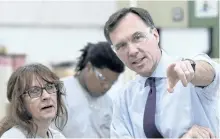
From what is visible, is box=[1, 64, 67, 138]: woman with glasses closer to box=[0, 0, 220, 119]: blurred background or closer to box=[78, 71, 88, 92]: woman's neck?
box=[78, 71, 88, 92]: woman's neck

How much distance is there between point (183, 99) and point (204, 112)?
88 mm

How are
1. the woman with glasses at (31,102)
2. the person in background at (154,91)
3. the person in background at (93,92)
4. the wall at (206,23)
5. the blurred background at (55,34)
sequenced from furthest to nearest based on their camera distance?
the blurred background at (55,34), the wall at (206,23), the person in background at (93,92), the woman with glasses at (31,102), the person in background at (154,91)

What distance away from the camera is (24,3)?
14.5 feet

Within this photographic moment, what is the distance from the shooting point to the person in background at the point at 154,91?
1.27 metres

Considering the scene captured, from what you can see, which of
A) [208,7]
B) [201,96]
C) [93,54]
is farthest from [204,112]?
[208,7]

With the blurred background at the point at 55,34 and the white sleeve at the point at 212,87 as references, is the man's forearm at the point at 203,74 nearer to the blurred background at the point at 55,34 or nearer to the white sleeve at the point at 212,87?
the white sleeve at the point at 212,87

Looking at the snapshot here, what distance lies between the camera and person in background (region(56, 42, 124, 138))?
205 cm

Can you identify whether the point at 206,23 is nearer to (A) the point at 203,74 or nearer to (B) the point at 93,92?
(B) the point at 93,92

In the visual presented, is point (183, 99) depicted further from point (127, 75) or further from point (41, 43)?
point (41, 43)

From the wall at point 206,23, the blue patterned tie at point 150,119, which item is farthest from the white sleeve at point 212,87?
the wall at point 206,23

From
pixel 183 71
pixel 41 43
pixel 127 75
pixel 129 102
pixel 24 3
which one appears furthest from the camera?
pixel 41 43

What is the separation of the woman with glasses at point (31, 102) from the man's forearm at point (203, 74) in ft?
2.01

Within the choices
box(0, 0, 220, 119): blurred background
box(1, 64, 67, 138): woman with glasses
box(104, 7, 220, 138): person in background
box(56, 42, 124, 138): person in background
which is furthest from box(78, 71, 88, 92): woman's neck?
box(0, 0, 220, 119): blurred background

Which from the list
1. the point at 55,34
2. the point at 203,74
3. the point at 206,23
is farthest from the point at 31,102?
the point at 55,34
